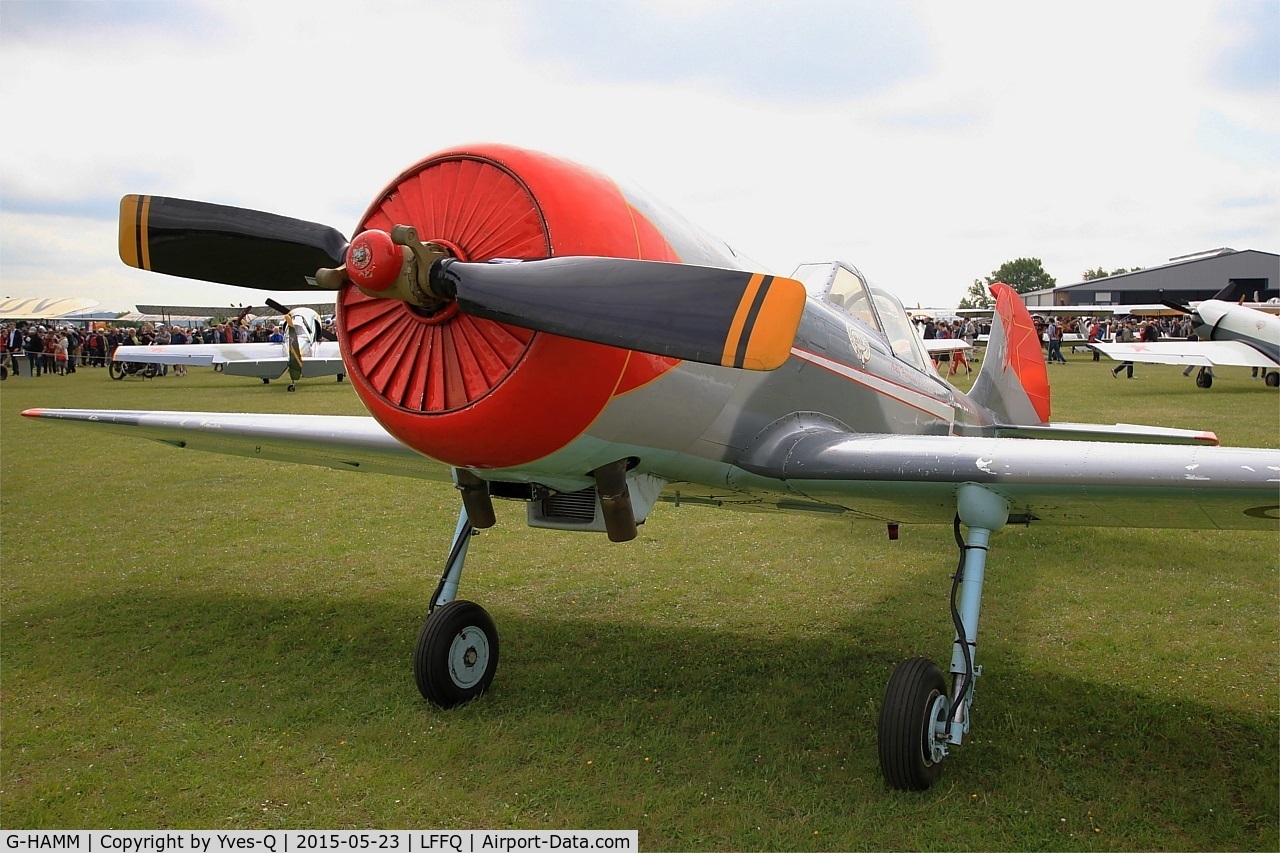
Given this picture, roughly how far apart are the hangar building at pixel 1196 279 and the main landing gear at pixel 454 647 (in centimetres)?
6974

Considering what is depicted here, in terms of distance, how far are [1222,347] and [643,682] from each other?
21850 millimetres

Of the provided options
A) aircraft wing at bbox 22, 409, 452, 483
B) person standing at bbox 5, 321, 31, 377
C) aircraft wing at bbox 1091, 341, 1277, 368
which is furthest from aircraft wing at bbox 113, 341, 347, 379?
aircraft wing at bbox 1091, 341, 1277, 368

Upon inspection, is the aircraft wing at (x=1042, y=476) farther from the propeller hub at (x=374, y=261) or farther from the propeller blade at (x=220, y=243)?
the propeller blade at (x=220, y=243)

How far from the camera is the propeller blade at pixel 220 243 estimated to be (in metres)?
3.29

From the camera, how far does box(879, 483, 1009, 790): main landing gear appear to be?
10.8ft

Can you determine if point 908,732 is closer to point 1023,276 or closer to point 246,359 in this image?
point 246,359

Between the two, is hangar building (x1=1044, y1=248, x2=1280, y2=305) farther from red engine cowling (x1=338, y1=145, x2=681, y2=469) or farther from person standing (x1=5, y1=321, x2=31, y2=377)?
red engine cowling (x1=338, y1=145, x2=681, y2=469)

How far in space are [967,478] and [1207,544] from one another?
5030mm

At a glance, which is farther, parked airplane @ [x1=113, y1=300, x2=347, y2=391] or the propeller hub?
parked airplane @ [x1=113, y1=300, x2=347, y2=391]

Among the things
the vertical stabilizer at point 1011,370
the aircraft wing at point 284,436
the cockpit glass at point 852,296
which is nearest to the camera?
the aircraft wing at point 284,436

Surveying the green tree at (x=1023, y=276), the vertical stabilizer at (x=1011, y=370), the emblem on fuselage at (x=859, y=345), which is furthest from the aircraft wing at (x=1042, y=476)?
the green tree at (x=1023, y=276)

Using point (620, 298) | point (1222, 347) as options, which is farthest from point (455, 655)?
point (1222, 347)

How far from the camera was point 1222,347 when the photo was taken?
2108cm

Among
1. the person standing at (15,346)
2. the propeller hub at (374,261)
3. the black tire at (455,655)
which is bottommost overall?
the black tire at (455,655)
